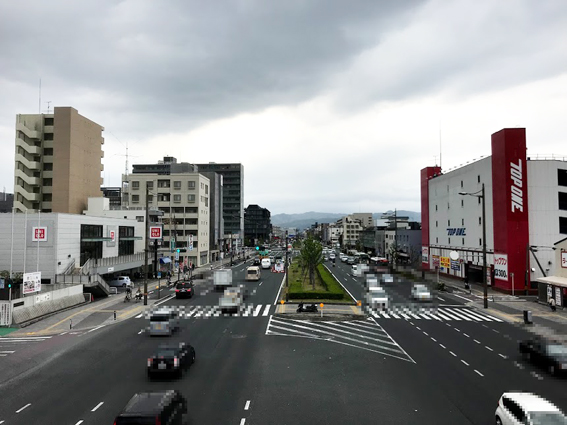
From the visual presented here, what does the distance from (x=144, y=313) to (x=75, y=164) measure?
4227 cm

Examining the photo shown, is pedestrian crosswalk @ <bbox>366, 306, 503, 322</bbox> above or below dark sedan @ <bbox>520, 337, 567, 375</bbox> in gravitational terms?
below

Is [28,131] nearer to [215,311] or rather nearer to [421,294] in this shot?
[215,311]

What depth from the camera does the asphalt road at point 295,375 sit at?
14.9m

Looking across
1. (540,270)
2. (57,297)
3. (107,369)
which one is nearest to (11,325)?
(57,297)

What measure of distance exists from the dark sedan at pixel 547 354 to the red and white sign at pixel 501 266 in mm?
31148

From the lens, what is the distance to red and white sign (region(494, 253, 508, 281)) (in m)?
50.1

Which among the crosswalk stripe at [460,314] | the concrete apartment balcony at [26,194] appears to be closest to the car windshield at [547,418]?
the crosswalk stripe at [460,314]

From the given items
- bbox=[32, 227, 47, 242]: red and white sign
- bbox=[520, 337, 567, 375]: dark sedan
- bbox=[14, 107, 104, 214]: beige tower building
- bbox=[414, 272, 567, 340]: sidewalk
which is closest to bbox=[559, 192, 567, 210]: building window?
bbox=[414, 272, 567, 340]: sidewalk

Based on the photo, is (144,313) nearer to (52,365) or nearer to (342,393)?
(52,365)

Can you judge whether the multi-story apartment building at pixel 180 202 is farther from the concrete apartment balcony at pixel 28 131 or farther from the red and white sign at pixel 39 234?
the red and white sign at pixel 39 234

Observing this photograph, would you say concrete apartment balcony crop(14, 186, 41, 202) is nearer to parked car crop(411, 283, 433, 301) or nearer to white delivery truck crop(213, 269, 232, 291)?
white delivery truck crop(213, 269, 232, 291)

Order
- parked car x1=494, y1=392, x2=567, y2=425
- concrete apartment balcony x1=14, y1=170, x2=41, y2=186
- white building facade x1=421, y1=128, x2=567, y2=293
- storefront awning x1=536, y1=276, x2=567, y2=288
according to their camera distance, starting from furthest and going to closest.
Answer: concrete apartment balcony x1=14, y1=170, x2=41, y2=186, white building facade x1=421, y1=128, x2=567, y2=293, storefront awning x1=536, y1=276, x2=567, y2=288, parked car x1=494, y1=392, x2=567, y2=425

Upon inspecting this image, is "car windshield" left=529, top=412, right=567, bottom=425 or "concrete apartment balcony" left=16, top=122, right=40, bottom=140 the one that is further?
"concrete apartment balcony" left=16, top=122, right=40, bottom=140

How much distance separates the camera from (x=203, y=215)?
98.9 metres
